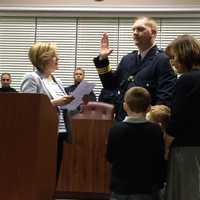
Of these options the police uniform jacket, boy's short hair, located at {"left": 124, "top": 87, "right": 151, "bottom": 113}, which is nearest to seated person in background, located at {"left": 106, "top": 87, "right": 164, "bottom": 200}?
boy's short hair, located at {"left": 124, "top": 87, "right": 151, "bottom": 113}

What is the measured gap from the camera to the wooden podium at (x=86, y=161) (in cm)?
421

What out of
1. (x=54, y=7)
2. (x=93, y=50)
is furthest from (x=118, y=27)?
(x=54, y=7)

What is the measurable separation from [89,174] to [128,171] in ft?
6.13

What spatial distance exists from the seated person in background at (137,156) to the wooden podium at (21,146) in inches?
17.3

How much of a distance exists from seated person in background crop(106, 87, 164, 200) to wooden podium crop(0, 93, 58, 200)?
1.44 ft

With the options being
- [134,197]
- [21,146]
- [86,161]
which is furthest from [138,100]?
[86,161]

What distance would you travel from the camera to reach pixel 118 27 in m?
6.26

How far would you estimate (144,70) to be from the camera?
109 inches

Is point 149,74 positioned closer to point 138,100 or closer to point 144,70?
point 144,70

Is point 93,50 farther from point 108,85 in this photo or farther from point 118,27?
point 108,85

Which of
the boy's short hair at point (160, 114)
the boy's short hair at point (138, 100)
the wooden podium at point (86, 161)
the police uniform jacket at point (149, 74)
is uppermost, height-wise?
the police uniform jacket at point (149, 74)

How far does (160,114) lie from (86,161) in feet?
6.18

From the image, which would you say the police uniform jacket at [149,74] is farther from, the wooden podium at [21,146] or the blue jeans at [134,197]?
the wooden podium at [21,146]

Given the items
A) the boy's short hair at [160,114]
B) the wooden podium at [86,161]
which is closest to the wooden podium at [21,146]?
the boy's short hair at [160,114]
